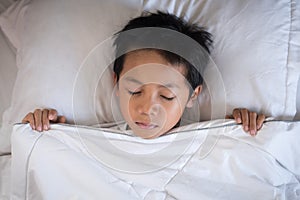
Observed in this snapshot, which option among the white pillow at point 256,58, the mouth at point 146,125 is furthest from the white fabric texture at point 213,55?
the mouth at point 146,125

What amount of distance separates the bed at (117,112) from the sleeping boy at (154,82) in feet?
0.09

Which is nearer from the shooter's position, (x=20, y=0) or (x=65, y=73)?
(x=65, y=73)

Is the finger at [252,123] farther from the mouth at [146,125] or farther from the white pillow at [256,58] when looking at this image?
the mouth at [146,125]

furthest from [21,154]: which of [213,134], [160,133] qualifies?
[213,134]

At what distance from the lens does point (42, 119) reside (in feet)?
3.25

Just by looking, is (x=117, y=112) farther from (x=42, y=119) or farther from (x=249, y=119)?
(x=249, y=119)

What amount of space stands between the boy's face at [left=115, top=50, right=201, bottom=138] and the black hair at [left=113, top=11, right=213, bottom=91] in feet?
0.05

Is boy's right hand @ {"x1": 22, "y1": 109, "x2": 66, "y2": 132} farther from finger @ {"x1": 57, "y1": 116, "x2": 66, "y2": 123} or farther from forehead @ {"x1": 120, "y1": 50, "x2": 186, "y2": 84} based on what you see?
forehead @ {"x1": 120, "y1": 50, "x2": 186, "y2": 84}

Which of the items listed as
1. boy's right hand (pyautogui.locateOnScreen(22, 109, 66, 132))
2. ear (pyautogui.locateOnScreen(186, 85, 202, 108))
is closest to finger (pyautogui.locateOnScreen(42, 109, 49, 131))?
boy's right hand (pyautogui.locateOnScreen(22, 109, 66, 132))

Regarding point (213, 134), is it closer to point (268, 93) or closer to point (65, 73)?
point (268, 93)

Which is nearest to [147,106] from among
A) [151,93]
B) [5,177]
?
[151,93]

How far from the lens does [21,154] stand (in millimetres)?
976

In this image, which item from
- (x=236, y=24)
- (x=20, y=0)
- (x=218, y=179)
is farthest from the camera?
(x=20, y=0)

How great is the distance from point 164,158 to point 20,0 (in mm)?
587
